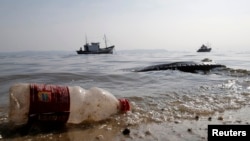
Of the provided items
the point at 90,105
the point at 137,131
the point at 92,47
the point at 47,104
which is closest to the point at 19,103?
the point at 47,104

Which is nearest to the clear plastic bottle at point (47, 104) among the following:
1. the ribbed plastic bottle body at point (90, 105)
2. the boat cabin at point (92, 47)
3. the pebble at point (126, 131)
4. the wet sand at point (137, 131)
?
the ribbed plastic bottle body at point (90, 105)

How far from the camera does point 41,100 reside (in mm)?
3309

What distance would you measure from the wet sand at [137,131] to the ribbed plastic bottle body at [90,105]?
125 millimetres

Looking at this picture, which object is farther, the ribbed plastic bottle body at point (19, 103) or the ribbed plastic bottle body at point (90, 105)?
the ribbed plastic bottle body at point (90, 105)

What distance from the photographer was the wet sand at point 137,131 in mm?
3266

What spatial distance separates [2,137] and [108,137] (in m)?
1.30

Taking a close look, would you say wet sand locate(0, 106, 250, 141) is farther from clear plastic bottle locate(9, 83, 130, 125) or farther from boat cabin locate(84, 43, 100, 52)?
boat cabin locate(84, 43, 100, 52)

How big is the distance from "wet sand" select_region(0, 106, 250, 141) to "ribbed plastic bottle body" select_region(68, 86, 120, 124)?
12 cm

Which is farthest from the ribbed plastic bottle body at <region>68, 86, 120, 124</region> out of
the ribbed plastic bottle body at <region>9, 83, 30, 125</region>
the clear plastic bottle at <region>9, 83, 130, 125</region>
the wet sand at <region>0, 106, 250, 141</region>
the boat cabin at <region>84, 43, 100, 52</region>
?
the boat cabin at <region>84, 43, 100, 52</region>

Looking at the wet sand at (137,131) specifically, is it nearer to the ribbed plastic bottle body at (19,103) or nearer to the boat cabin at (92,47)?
the ribbed plastic bottle body at (19,103)

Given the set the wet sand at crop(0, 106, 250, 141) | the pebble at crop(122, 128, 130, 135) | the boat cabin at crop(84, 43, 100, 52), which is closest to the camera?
the wet sand at crop(0, 106, 250, 141)

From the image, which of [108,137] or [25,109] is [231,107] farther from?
[25,109]

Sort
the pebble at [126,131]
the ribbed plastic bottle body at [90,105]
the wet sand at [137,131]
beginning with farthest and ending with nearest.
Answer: the ribbed plastic bottle body at [90,105] < the pebble at [126,131] < the wet sand at [137,131]

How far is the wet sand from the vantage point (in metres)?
3.27
